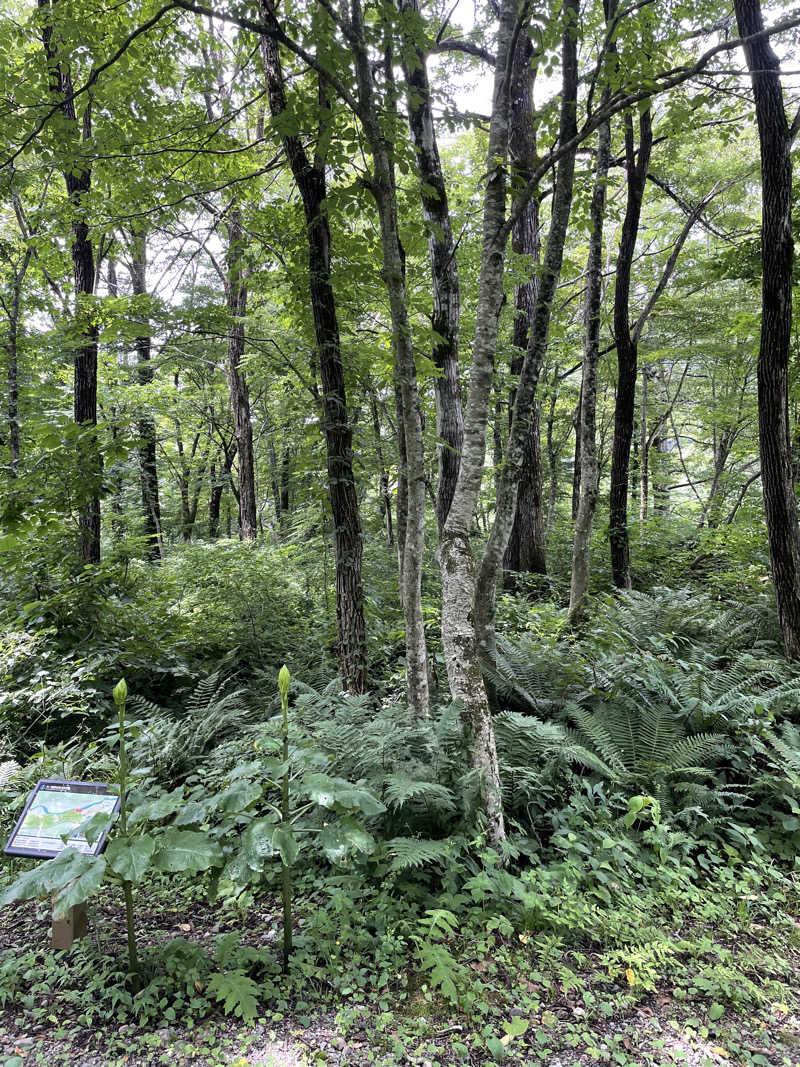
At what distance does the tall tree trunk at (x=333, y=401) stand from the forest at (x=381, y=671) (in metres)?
0.03

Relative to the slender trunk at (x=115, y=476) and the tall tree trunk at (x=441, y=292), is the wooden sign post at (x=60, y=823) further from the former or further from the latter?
the tall tree trunk at (x=441, y=292)

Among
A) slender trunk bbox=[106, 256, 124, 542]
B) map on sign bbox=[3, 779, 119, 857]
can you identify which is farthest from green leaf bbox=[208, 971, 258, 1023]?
slender trunk bbox=[106, 256, 124, 542]

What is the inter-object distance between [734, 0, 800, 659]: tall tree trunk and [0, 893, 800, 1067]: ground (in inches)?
148

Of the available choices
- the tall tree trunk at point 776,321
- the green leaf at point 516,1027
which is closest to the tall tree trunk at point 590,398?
the tall tree trunk at point 776,321

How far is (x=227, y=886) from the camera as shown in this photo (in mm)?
2850

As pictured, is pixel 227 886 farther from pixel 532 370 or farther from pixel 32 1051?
pixel 532 370

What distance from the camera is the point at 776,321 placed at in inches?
206

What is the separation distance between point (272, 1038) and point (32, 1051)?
0.85 meters

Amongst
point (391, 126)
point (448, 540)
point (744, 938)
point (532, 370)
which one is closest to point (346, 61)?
point (391, 126)

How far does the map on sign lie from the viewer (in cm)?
230

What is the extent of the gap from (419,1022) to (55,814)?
176 centimetres

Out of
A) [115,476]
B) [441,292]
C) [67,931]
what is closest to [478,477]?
[67,931]

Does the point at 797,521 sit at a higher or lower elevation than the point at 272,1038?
higher

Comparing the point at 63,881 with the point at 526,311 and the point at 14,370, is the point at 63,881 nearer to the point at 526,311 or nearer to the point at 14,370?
the point at 14,370
